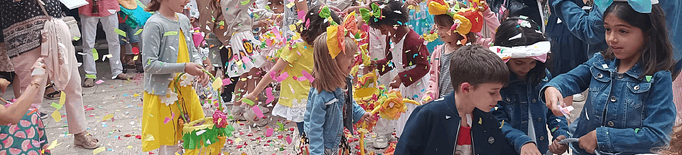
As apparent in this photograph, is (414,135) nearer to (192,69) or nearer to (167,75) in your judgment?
(192,69)

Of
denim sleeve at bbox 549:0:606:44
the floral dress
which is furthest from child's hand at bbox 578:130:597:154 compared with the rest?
the floral dress

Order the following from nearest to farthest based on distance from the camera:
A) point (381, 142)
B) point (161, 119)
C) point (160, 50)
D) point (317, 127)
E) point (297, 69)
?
point (317, 127) → point (160, 50) → point (161, 119) → point (297, 69) → point (381, 142)

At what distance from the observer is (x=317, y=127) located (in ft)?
10.4

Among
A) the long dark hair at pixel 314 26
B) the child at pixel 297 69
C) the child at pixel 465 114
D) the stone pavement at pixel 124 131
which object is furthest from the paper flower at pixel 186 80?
the child at pixel 465 114

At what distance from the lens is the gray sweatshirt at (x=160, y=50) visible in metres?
3.49

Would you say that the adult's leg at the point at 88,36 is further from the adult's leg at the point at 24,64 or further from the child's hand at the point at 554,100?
the child's hand at the point at 554,100

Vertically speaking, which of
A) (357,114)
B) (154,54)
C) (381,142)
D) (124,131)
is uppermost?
(154,54)

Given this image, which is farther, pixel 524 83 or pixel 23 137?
pixel 23 137

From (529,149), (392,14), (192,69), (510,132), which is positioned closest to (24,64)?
(192,69)

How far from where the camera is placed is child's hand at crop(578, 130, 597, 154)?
2.35 meters

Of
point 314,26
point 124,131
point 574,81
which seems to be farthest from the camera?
point 124,131

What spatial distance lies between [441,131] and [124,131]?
375 centimetres

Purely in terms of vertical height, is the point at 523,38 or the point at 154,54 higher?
the point at 523,38

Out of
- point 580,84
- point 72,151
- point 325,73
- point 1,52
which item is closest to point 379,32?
point 325,73
